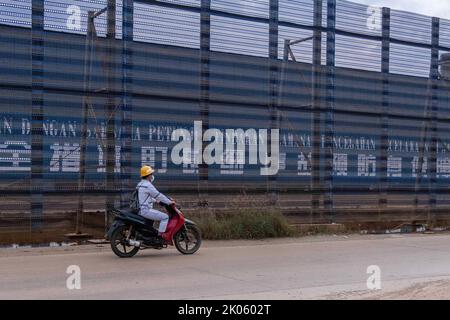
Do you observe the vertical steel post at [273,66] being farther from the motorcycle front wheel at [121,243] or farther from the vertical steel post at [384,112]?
the motorcycle front wheel at [121,243]

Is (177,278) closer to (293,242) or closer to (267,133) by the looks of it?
(293,242)

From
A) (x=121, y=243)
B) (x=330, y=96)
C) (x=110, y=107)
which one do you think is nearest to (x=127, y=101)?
(x=110, y=107)

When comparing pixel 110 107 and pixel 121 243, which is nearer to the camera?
pixel 121 243

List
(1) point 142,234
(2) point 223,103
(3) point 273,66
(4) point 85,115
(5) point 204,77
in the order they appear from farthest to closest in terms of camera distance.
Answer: (3) point 273,66, (2) point 223,103, (5) point 204,77, (4) point 85,115, (1) point 142,234

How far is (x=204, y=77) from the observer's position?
1552 centimetres

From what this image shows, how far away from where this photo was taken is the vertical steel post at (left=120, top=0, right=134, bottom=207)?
1441cm

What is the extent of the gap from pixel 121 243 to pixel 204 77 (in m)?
5.28

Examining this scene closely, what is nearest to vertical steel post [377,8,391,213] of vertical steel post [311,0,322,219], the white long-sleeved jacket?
vertical steel post [311,0,322,219]

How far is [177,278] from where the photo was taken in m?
9.87

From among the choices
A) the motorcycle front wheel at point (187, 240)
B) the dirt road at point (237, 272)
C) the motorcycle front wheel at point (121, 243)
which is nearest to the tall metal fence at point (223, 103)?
the dirt road at point (237, 272)

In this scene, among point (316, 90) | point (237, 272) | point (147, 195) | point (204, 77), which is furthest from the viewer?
point (316, 90)

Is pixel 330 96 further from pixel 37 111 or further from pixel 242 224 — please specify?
pixel 37 111

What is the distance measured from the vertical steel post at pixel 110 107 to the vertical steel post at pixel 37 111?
1425 millimetres

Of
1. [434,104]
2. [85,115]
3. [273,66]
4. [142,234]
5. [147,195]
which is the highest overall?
[273,66]
